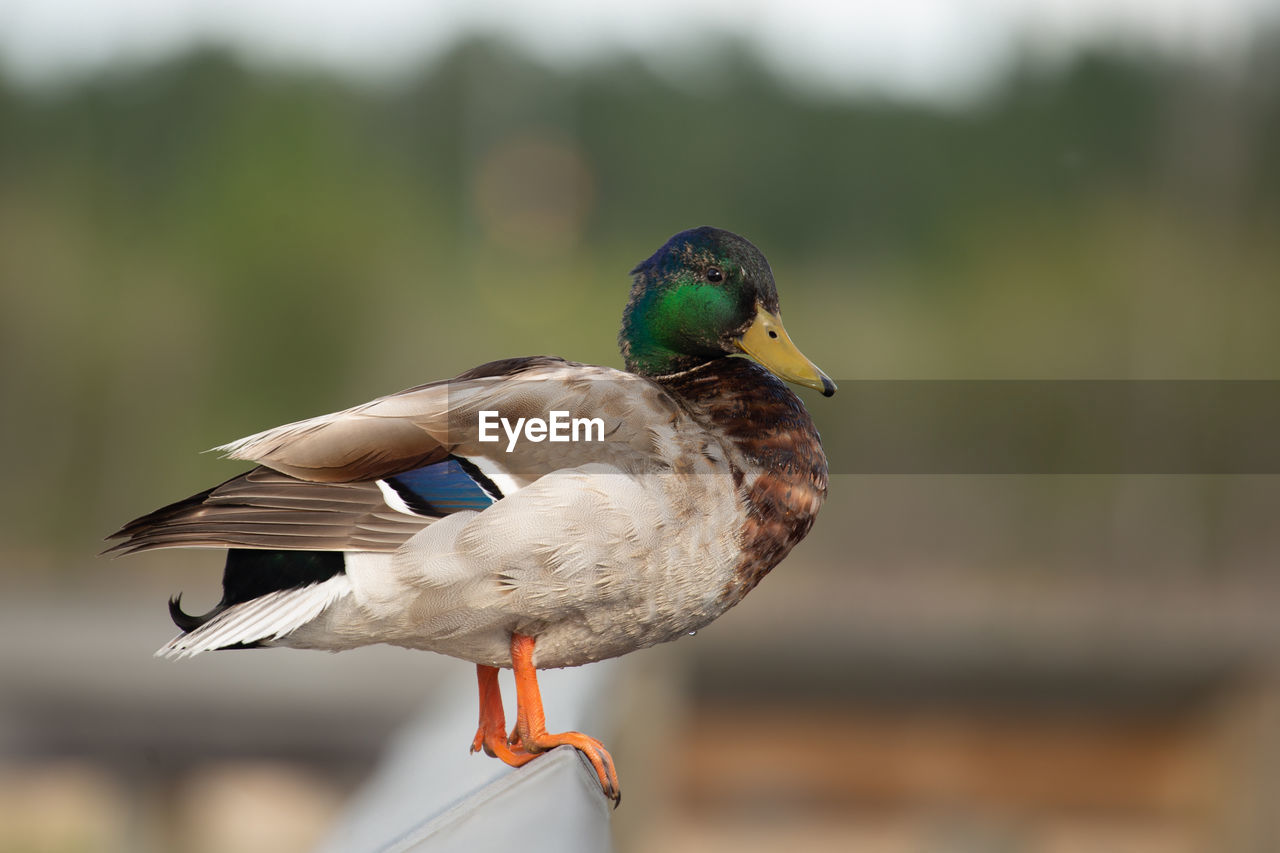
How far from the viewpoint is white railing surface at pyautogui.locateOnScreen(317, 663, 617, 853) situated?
3.24ft

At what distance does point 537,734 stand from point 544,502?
25cm

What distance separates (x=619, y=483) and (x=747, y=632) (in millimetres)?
6309

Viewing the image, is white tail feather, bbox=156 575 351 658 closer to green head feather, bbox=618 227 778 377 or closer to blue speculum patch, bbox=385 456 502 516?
blue speculum patch, bbox=385 456 502 516

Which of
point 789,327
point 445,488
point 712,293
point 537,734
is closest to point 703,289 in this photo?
point 712,293

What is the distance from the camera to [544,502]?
43.0 inches

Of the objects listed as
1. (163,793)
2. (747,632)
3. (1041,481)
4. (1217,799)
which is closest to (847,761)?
(747,632)

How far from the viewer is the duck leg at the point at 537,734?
3.63 feet

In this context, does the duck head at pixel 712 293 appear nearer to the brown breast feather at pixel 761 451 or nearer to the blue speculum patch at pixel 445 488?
the brown breast feather at pixel 761 451

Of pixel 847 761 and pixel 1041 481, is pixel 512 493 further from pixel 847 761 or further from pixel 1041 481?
pixel 1041 481

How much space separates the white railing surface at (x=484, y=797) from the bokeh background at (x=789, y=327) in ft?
0.89

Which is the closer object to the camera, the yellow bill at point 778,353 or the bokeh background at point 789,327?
the yellow bill at point 778,353

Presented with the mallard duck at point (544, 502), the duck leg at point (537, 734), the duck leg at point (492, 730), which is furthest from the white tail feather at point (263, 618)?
the duck leg at point (492, 730)

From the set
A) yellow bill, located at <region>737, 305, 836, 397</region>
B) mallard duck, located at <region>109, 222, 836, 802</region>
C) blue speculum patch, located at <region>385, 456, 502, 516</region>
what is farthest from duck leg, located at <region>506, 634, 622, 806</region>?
yellow bill, located at <region>737, 305, 836, 397</region>

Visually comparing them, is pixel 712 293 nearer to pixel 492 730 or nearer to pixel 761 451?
pixel 761 451
